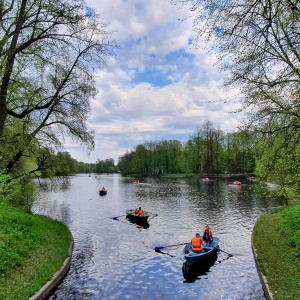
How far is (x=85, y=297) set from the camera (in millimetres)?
11422

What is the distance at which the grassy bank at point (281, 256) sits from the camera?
10.2 meters

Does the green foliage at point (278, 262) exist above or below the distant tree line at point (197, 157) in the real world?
below

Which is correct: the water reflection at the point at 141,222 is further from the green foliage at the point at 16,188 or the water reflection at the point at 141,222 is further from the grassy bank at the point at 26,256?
the grassy bank at the point at 26,256

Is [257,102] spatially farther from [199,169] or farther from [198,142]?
[199,169]

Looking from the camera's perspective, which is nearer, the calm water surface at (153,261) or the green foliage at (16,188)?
the green foliage at (16,188)

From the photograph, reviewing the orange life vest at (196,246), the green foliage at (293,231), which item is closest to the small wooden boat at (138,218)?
the orange life vest at (196,246)

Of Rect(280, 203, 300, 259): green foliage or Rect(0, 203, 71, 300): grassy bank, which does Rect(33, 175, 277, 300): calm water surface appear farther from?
Rect(280, 203, 300, 259): green foliage

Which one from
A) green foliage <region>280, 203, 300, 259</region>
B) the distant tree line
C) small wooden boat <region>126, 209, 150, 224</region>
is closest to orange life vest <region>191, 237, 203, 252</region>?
green foliage <region>280, 203, 300, 259</region>

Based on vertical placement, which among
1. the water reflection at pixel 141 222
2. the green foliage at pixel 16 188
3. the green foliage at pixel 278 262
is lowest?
the water reflection at pixel 141 222

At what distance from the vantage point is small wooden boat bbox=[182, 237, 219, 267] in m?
14.8

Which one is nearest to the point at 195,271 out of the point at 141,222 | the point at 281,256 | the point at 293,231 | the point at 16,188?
the point at 281,256

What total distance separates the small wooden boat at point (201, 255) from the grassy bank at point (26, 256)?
6.22 m

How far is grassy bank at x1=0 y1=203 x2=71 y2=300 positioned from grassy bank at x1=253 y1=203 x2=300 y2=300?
28.0 feet

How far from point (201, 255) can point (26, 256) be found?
8.45 meters
